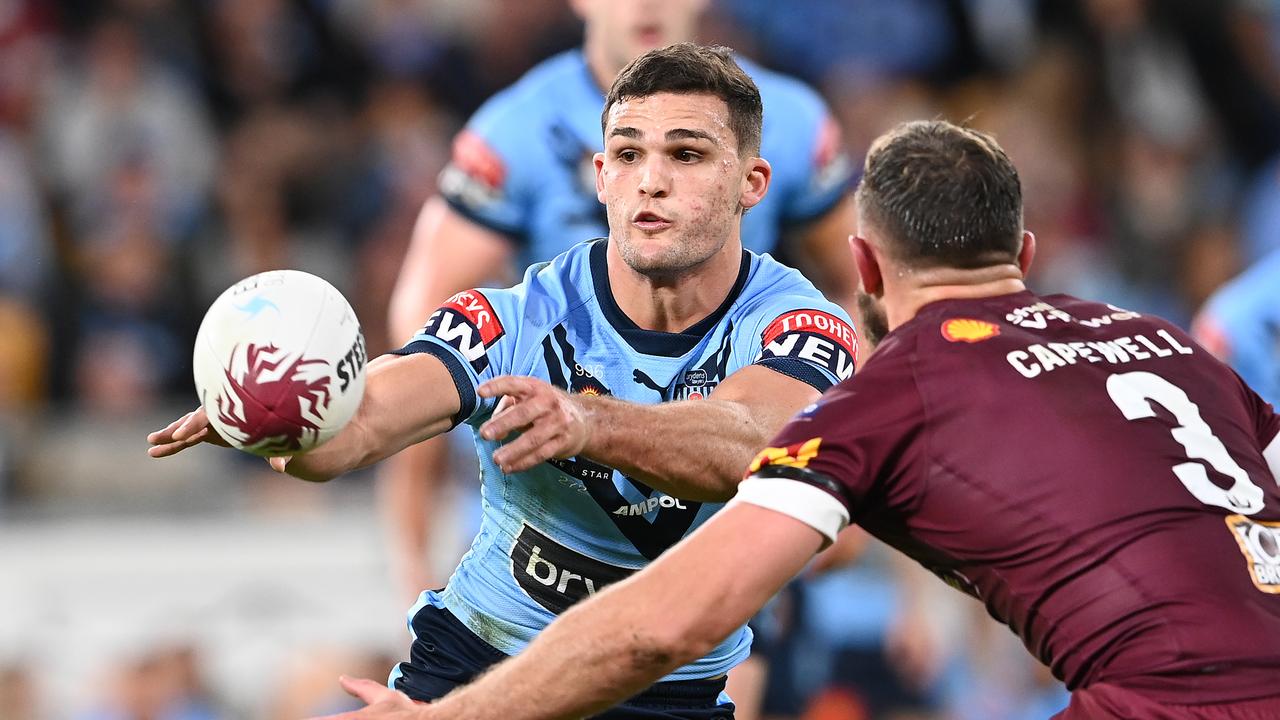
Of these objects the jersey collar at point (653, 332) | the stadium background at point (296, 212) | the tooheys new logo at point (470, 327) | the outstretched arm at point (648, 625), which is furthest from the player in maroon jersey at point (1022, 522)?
the stadium background at point (296, 212)

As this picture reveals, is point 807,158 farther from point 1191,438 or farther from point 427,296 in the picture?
point 1191,438

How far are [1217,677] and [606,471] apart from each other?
5.73 ft

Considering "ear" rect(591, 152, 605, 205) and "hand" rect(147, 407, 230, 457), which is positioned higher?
"ear" rect(591, 152, 605, 205)

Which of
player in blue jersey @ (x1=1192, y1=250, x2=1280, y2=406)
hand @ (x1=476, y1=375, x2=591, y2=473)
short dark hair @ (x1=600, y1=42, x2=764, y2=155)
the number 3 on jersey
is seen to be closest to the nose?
short dark hair @ (x1=600, y1=42, x2=764, y2=155)

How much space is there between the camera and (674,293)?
5066 millimetres

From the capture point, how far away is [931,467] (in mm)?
3867

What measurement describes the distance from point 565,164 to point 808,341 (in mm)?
2366

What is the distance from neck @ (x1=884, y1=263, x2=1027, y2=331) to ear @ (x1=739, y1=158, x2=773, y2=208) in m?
0.98

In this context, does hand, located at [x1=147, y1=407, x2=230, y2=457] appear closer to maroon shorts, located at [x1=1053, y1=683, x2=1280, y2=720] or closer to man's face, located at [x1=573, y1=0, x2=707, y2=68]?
maroon shorts, located at [x1=1053, y1=683, x2=1280, y2=720]

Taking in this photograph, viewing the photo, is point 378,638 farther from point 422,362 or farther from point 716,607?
point 716,607

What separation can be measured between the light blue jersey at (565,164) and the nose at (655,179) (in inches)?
81.8

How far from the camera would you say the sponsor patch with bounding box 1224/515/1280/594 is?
A: 3.86 meters

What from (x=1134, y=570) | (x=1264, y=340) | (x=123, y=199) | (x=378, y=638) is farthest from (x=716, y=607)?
(x=123, y=199)

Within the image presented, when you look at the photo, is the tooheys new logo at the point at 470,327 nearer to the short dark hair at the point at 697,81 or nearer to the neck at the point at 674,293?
the neck at the point at 674,293
